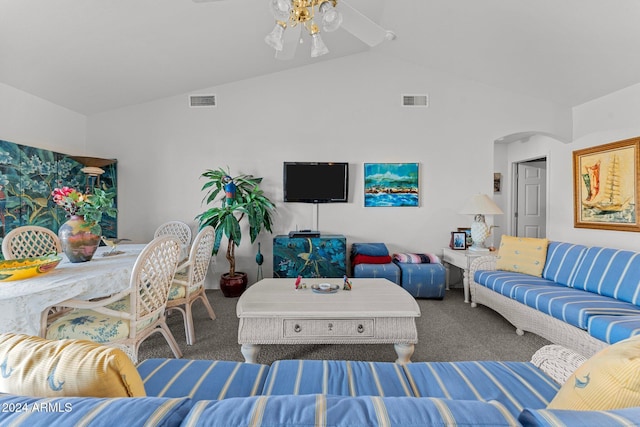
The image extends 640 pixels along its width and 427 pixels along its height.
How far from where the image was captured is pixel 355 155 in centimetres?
405

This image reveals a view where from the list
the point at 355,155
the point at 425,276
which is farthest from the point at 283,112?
the point at 425,276

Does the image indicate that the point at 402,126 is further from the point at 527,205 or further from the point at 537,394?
the point at 537,394

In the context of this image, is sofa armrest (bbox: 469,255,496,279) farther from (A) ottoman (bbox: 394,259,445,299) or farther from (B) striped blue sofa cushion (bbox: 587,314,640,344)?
(B) striped blue sofa cushion (bbox: 587,314,640,344)

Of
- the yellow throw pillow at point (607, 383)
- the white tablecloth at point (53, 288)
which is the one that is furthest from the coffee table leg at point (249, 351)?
the yellow throw pillow at point (607, 383)

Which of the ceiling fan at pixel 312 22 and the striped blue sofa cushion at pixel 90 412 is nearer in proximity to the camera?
the striped blue sofa cushion at pixel 90 412

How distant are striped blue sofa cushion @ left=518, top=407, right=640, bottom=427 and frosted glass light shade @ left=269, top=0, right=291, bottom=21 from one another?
2.04m

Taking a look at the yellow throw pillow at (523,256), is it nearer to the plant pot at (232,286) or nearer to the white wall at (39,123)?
the plant pot at (232,286)

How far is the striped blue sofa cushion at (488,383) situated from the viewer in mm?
1060

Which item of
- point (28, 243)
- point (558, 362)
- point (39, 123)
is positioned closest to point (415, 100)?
point (558, 362)

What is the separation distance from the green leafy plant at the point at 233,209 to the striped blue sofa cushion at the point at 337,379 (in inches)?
98.2

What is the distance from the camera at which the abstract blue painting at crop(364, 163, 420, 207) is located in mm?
4023

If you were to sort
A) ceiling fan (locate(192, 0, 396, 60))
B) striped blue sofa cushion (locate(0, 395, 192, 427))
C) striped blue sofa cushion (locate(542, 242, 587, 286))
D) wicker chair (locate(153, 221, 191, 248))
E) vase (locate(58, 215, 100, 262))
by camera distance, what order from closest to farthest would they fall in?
1. striped blue sofa cushion (locate(0, 395, 192, 427))
2. ceiling fan (locate(192, 0, 396, 60))
3. vase (locate(58, 215, 100, 262))
4. striped blue sofa cushion (locate(542, 242, 587, 286))
5. wicker chair (locate(153, 221, 191, 248))

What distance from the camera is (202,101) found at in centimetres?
402

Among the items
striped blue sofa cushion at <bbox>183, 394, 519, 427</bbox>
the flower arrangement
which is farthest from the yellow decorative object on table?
striped blue sofa cushion at <bbox>183, 394, 519, 427</bbox>
